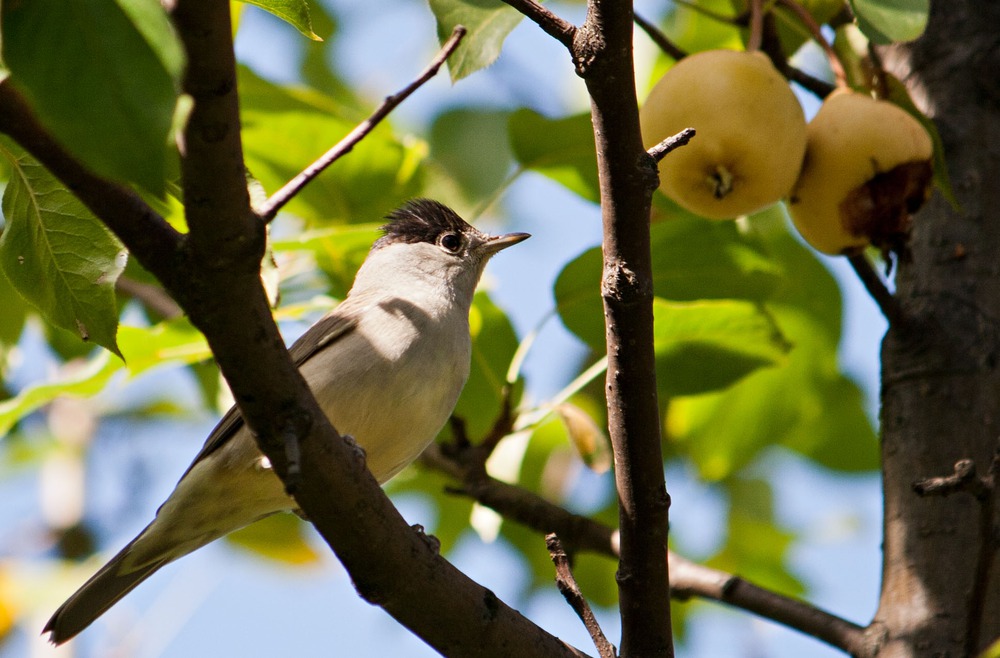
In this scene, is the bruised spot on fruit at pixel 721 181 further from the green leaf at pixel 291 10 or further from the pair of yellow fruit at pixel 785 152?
the green leaf at pixel 291 10

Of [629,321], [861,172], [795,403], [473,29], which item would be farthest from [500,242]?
[629,321]

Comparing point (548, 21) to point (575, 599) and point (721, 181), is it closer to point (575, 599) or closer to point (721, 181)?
point (721, 181)

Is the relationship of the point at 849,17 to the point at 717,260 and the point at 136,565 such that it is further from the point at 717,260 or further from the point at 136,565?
the point at 136,565

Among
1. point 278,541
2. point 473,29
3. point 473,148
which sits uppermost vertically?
point 473,148

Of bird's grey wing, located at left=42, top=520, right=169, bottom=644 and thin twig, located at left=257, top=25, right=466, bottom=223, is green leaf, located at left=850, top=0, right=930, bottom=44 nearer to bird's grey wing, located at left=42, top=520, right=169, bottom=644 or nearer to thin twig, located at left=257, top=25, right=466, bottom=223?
thin twig, located at left=257, top=25, right=466, bottom=223

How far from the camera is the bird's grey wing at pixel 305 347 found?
3.58m

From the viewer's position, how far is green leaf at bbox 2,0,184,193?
4.01ft

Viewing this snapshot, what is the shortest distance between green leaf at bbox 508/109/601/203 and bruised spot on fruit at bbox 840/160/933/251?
0.99 metres

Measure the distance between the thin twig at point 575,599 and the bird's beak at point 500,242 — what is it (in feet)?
7.91

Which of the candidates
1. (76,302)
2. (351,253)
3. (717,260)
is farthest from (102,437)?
(76,302)

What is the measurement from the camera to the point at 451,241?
4.94 metres

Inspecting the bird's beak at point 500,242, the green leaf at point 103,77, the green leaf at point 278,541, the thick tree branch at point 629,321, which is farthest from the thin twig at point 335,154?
the green leaf at point 278,541

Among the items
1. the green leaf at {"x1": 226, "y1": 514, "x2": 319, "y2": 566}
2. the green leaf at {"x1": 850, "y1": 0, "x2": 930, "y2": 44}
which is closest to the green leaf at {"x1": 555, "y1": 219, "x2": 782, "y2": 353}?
the green leaf at {"x1": 850, "y1": 0, "x2": 930, "y2": 44}

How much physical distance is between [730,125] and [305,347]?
175 cm
